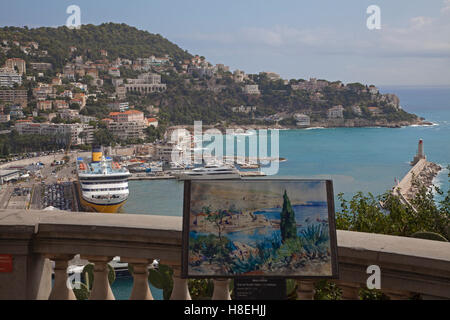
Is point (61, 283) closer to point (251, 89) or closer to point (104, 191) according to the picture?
point (104, 191)

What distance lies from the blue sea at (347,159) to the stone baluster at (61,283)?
14.3m

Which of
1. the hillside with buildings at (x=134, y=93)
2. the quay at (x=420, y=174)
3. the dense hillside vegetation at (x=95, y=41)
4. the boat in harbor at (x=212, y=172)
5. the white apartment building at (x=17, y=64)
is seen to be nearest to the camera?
the quay at (x=420, y=174)

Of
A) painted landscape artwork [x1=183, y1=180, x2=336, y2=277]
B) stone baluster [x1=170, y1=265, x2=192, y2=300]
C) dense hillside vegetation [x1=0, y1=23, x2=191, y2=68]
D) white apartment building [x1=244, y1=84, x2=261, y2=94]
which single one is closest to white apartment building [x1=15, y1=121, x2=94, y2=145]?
dense hillside vegetation [x1=0, y1=23, x2=191, y2=68]

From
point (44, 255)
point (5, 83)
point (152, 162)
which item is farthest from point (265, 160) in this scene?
point (44, 255)

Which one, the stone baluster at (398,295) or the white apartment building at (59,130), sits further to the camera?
the white apartment building at (59,130)

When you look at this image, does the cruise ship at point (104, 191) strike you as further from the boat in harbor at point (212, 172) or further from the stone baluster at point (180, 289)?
the stone baluster at point (180, 289)

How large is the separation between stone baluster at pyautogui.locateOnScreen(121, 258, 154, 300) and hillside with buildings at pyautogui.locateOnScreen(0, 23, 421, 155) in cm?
3193

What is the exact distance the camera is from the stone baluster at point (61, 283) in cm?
100

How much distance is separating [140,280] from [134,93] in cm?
4938

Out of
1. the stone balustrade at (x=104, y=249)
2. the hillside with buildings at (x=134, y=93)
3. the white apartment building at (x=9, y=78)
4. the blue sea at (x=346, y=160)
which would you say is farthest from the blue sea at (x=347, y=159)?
the white apartment building at (x=9, y=78)

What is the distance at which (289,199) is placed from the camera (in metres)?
0.85
